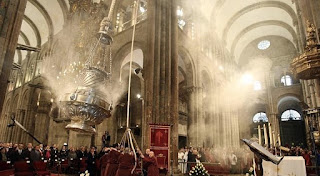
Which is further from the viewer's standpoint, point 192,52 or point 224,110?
point 224,110

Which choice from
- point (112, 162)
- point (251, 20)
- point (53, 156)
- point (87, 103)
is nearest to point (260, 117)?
point (251, 20)

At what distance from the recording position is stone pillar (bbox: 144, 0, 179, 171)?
832cm

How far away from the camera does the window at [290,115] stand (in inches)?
863

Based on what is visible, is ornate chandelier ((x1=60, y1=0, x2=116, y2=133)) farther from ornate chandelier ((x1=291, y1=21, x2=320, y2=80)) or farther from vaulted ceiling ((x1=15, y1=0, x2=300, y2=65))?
vaulted ceiling ((x1=15, y1=0, x2=300, y2=65))

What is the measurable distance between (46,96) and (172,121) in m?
11.5

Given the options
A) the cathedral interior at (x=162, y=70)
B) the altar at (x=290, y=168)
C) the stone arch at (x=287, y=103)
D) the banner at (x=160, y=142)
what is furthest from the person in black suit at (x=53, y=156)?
the stone arch at (x=287, y=103)

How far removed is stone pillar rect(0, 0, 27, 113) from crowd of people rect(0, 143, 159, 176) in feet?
8.88

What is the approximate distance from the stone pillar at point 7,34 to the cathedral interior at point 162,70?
0.08 feet


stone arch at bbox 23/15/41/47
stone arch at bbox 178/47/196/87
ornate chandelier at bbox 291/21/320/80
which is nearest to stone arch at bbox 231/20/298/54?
stone arch at bbox 178/47/196/87

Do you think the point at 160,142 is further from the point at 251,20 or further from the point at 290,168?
the point at 251,20

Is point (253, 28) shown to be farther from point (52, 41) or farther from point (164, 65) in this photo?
point (52, 41)

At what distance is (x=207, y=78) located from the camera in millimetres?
16516

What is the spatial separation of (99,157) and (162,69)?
13.7ft

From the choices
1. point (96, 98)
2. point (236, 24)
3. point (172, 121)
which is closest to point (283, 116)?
point (236, 24)
